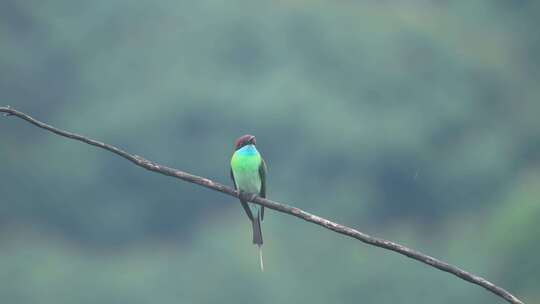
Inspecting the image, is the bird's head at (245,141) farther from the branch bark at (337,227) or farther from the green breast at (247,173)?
the branch bark at (337,227)

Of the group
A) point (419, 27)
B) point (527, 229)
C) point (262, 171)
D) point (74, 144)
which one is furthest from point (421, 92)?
point (262, 171)

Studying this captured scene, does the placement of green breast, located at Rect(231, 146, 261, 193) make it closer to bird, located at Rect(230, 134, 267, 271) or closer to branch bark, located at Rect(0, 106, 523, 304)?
bird, located at Rect(230, 134, 267, 271)

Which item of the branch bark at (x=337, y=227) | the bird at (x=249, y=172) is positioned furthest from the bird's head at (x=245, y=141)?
the branch bark at (x=337, y=227)

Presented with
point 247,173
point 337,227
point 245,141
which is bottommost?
point 337,227

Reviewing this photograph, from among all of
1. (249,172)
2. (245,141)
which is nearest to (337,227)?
(249,172)

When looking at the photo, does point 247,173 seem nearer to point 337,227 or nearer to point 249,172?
point 249,172

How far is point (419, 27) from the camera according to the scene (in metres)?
37.8

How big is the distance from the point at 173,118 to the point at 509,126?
12.7 meters

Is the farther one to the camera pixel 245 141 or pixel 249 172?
pixel 245 141

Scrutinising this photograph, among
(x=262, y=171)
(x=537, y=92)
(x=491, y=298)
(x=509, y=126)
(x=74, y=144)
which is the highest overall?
(x=537, y=92)

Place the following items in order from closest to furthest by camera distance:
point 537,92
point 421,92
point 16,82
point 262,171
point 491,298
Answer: point 262,171 < point 491,298 < point 16,82 < point 421,92 < point 537,92

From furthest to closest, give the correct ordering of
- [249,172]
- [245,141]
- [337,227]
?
[245,141] → [249,172] → [337,227]

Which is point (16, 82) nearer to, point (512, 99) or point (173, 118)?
point (173, 118)

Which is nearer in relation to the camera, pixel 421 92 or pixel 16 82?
pixel 16 82
